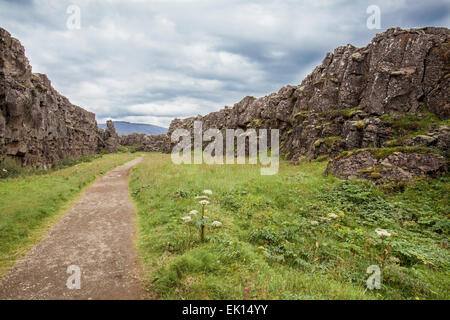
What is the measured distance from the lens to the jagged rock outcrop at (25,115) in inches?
776

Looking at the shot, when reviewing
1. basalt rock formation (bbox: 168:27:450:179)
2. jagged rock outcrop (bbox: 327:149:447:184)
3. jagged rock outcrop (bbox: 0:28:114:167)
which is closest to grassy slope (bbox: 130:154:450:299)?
jagged rock outcrop (bbox: 327:149:447:184)

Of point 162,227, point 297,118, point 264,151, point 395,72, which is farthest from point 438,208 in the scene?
point 264,151

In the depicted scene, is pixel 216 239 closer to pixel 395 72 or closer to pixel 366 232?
pixel 366 232

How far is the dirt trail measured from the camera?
485 cm

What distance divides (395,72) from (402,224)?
17.2 meters

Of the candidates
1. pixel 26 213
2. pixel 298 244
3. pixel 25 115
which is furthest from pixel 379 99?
pixel 25 115

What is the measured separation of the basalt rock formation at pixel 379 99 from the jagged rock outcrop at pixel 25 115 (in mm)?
28461

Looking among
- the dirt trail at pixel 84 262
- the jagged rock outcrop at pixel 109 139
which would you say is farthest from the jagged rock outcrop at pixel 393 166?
the jagged rock outcrop at pixel 109 139

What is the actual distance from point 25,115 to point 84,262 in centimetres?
2459

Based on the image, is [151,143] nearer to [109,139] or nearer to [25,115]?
[109,139]

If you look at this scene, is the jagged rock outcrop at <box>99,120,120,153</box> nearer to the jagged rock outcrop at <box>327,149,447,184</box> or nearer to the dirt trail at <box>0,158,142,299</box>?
the dirt trail at <box>0,158,142,299</box>

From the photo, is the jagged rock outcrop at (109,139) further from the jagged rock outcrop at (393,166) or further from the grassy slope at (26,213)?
the jagged rock outcrop at (393,166)

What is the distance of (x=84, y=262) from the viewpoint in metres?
6.10

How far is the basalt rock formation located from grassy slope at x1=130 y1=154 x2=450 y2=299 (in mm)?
3914
